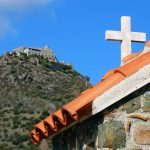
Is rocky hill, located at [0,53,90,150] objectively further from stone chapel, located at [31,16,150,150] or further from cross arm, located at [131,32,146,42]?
stone chapel, located at [31,16,150,150]

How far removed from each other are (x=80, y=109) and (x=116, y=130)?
0.41 metres

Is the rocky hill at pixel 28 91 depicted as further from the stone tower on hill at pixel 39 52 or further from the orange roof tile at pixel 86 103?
the orange roof tile at pixel 86 103

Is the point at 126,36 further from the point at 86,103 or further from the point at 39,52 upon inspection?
the point at 39,52

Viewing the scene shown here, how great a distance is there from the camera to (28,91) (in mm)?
58344

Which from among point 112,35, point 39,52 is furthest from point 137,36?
point 39,52

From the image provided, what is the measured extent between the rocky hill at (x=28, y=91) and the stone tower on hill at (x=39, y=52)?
5.68 feet

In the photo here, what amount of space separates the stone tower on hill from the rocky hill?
5.68 ft

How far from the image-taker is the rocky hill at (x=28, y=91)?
49.0 m

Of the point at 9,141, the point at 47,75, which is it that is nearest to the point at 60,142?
the point at 9,141

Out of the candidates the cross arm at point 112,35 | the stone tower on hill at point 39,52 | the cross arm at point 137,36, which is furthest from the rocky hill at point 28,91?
the cross arm at point 112,35

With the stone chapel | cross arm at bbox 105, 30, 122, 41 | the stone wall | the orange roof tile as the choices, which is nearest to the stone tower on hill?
cross arm at bbox 105, 30, 122, 41

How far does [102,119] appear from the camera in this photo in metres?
4.89

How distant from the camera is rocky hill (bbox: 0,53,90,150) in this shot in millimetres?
49031

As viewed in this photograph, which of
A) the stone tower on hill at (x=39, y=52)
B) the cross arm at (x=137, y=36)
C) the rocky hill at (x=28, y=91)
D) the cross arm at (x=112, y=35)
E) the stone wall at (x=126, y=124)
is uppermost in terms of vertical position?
the stone tower on hill at (x=39, y=52)
